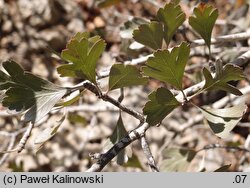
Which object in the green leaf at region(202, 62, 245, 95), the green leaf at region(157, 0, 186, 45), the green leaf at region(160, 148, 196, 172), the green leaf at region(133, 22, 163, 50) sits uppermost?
the green leaf at region(157, 0, 186, 45)

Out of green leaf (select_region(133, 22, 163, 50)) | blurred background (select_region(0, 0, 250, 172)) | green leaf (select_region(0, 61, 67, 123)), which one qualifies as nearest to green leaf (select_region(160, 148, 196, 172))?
blurred background (select_region(0, 0, 250, 172))

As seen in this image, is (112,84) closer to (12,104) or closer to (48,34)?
→ (12,104)

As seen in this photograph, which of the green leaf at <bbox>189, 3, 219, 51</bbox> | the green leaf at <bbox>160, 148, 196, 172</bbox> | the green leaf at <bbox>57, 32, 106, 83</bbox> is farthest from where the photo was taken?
the green leaf at <bbox>160, 148, 196, 172</bbox>

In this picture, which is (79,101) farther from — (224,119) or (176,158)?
(224,119)

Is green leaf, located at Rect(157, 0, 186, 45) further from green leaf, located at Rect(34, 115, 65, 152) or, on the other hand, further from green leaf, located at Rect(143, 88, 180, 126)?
green leaf, located at Rect(34, 115, 65, 152)

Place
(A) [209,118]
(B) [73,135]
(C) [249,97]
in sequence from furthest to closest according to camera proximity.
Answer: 1. (C) [249,97]
2. (B) [73,135]
3. (A) [209,118]

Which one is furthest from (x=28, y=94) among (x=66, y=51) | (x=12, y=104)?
(x=66, y=51)

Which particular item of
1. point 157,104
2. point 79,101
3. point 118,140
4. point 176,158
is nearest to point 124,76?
point 157,104
